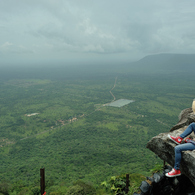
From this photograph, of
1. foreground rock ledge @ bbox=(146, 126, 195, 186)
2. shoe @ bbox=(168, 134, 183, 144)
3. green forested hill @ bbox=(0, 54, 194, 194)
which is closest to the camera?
foreground rock ledge @ bbox=(146, 126, 195, 186)

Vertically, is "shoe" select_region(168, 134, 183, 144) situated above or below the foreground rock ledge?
above

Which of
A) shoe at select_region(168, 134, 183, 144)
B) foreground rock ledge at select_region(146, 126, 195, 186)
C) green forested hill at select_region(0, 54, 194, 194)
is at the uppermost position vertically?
shoe at select_region(168, 134, 183, 144)

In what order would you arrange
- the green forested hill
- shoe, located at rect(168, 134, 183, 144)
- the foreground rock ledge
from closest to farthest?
the foreground rock ledge
shoe, located at rect(168, 134, 183, 144)
the green forested hill

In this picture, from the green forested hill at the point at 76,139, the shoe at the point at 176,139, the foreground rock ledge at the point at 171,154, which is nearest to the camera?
the foreground rock ledge at the point at 171,154

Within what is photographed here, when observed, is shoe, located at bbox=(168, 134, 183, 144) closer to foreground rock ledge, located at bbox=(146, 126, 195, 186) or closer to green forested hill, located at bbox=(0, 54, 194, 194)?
foreground rock ledge, located at bbox=(146, 126, 195, 186)

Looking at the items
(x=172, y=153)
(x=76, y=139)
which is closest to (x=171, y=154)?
(x=172, y=153)

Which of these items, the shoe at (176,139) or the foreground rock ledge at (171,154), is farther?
the shoe at (176,139)

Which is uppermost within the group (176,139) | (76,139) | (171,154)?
(176,139)

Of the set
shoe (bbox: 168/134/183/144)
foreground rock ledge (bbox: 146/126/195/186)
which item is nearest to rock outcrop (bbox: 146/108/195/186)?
foreground rock ledge (bbox: 146/126/195/186)

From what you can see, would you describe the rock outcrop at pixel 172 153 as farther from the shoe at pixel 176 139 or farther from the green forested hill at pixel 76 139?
the green forested hill at pixel 76 139

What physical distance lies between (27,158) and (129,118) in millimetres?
60686

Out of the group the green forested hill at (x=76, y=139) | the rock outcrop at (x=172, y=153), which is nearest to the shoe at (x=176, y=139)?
the rock outcrop at (x=172, y=153)

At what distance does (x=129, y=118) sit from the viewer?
96.4 metres

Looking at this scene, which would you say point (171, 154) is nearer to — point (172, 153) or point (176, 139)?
point (172, 153)
